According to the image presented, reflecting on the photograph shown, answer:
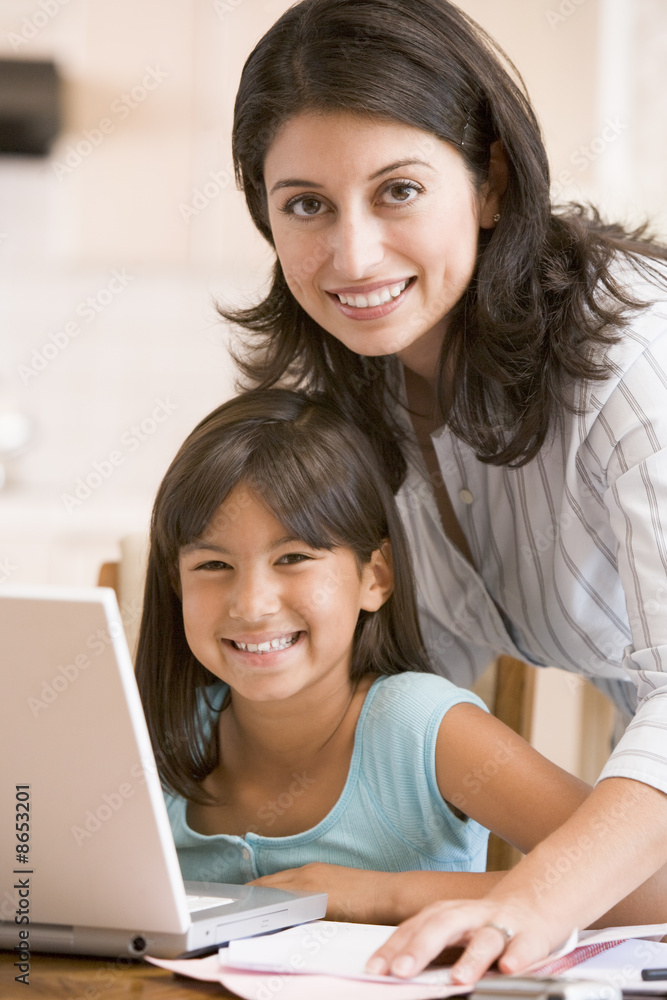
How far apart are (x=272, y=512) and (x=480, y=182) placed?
0.41 metres

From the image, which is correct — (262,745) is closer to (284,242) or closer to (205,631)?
(205,631)

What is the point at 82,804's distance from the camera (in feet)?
2.30

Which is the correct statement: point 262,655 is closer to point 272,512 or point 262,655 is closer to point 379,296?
point 272,512

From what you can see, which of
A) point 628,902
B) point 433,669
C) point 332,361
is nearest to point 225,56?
point 332,361

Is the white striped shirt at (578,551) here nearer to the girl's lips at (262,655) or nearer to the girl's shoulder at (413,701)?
the girl's shoulder at (413,701)

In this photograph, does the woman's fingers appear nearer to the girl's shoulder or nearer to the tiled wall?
the girl's shoulder

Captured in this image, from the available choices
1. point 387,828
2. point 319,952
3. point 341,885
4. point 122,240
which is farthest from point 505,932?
point 122,240

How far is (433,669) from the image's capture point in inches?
53.4

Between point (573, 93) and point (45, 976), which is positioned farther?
point (573, 93)

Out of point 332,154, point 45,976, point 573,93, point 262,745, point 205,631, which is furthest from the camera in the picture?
point 573,93

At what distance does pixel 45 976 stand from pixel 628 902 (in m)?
0.47

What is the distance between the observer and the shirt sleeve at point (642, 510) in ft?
2.99

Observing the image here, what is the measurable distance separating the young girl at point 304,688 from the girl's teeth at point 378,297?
0.15 metres

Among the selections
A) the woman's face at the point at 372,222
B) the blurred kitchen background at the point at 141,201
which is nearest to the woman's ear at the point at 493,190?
the woman's face at the point at 372,222
